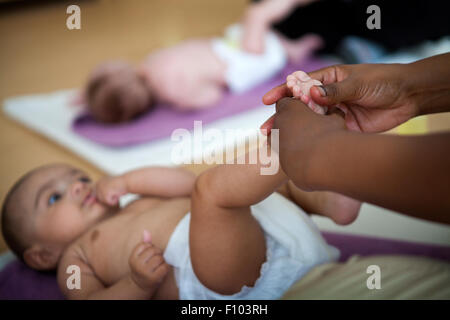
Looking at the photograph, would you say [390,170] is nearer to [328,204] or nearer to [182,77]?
[328,204]

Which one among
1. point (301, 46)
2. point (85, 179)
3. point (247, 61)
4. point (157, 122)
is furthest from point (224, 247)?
point (301, 46)

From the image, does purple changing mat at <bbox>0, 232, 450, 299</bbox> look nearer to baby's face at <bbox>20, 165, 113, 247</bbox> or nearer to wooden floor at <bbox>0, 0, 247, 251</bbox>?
baby's face at <bbox>20, 165, 113, 247</bbox>

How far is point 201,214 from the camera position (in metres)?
0.65

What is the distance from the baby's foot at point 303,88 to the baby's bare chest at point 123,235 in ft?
1.22

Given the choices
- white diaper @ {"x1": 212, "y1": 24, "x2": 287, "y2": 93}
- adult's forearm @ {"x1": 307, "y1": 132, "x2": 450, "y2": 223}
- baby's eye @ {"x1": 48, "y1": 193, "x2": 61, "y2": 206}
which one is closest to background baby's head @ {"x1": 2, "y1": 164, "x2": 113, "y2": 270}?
baby's eye @ {"x1": 48, "y1": 193, "x2": 61, "y2": 206}

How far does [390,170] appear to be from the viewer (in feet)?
1.26

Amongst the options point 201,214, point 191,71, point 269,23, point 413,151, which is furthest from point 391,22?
point 413,151

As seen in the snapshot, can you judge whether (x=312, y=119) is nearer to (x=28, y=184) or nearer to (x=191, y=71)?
(x=28, y=184)

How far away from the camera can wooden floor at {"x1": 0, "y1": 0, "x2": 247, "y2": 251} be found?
77.4 inches

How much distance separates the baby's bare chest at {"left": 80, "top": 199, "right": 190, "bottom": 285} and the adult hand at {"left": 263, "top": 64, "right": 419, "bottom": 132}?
345 mm

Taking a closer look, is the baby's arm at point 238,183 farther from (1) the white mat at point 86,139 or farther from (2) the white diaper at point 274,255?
(1) the white mat at point 86,139

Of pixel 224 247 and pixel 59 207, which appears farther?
pixel 59 207

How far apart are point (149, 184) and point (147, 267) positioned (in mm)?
219

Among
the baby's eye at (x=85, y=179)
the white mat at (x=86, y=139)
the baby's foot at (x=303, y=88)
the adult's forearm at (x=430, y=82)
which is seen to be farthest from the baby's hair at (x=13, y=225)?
the adult's forearm at (x=430, y=82)
